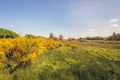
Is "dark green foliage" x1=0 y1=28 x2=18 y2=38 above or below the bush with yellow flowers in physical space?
above

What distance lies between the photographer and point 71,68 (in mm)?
18125

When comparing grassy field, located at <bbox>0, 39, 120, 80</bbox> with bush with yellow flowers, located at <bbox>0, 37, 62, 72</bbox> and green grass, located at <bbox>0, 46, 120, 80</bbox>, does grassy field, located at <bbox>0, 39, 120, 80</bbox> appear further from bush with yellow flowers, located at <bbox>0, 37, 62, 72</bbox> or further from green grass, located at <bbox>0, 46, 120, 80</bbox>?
bush with yellow flowers, located at <bbox>0, 37, 62, 72</bbox>

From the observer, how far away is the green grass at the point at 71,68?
1694 centimetres

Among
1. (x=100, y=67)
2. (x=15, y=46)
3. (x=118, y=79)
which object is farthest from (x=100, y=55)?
(x=15, y=46)

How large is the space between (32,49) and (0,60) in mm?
3845

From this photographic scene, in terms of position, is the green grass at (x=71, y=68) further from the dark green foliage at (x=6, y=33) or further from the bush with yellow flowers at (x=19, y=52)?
the dark green foliage at (x=6, y=33)

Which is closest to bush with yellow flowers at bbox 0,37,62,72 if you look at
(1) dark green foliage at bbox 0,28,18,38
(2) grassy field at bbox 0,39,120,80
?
(2) grassy field at bbox 0,39,120,80

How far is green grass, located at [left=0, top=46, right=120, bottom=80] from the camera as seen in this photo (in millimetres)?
16938

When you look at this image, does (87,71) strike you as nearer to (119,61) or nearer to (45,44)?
(119,61)

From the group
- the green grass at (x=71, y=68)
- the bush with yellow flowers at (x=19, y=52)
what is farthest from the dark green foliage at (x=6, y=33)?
the green grass at (x=71, y=68)

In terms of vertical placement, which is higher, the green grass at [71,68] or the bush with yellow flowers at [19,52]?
the bush with yellow flowers at [19,52]

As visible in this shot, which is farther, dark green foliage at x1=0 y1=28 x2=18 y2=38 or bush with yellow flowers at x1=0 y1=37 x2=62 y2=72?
dark green foliage at x1=0 y1=28 x2=18 y2=38

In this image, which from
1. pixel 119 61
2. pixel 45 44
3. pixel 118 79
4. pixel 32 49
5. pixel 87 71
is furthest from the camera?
pixel 45 44

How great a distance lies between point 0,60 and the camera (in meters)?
20.0
